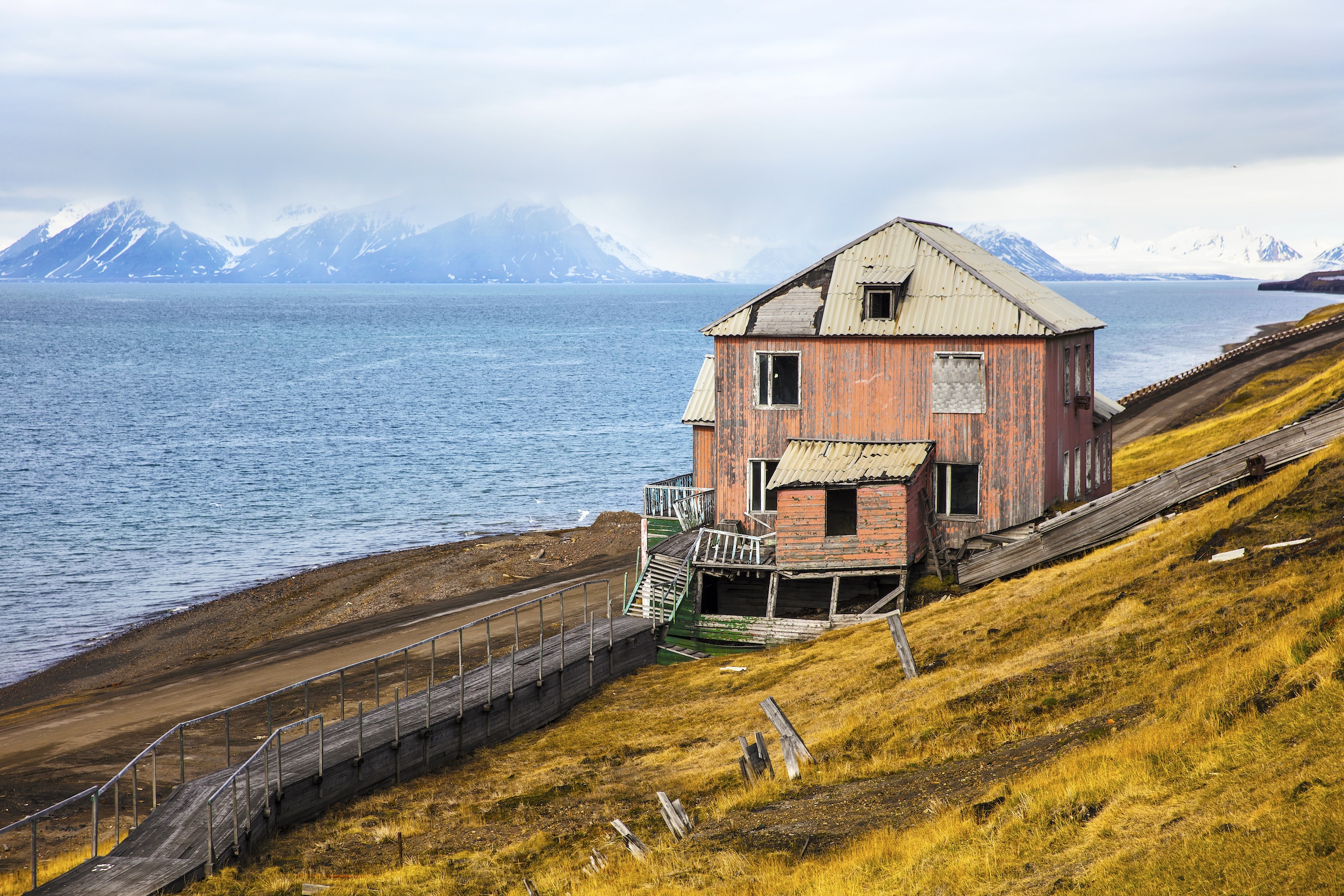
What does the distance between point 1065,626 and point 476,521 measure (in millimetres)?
46802

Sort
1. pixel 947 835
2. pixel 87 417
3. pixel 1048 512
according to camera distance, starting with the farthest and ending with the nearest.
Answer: pixel 87 417 < pixel 1048 512 < pixel 947 835

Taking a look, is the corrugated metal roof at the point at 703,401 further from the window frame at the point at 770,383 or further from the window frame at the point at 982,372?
the window frame at the point at 982,372

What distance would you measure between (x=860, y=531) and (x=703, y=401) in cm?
857

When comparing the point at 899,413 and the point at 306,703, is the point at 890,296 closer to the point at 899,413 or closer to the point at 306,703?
the point at 899,413

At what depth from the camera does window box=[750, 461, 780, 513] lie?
36.6 meters

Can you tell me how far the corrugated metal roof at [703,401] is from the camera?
38.6 meters

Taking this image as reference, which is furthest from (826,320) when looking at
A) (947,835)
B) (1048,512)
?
(947,835)

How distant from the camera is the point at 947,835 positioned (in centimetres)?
1396

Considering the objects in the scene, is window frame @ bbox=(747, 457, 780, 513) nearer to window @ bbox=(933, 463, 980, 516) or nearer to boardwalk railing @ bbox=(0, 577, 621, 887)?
window @ bbox=(933, 463, 980, 516)

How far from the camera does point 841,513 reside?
121 feet

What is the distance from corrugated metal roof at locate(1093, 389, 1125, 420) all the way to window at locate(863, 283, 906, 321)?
8.40 m

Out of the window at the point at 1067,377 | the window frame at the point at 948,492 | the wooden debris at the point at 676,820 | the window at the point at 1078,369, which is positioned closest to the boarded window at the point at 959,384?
the window frame at the point at 948,492

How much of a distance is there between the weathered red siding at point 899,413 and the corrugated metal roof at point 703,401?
1.58 metres

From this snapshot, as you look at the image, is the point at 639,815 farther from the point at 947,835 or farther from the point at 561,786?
the point at 947,835
